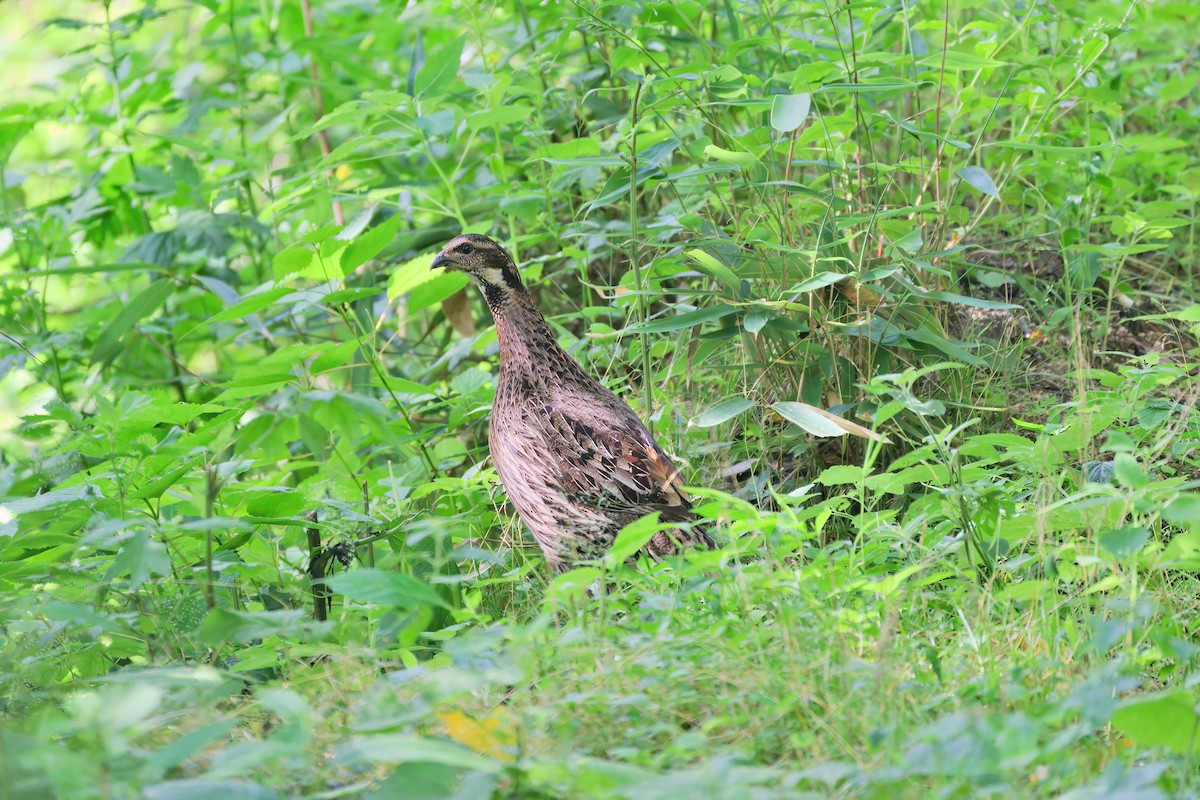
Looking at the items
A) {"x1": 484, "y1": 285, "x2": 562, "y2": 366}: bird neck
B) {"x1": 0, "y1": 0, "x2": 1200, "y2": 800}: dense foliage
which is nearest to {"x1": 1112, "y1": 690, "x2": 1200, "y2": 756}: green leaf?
{"x1": 0, "y1": 0, "x2": 1200, "y2": 800}: dense foliage

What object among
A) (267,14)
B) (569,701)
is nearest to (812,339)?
(569,701)

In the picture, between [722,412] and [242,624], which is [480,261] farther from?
[242,624]

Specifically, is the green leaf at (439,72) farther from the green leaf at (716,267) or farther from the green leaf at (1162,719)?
the green leaf at (1162,719)

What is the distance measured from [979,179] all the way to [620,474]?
1.38 m

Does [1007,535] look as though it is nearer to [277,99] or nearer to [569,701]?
[569,701]

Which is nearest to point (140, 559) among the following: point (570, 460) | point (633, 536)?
point (633, 536)

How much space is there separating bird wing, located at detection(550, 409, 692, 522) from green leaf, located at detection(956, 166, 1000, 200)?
1215 millimetres

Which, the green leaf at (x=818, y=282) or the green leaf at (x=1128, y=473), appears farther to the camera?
the green leaf at (x=818, y=282)

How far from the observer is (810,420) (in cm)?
312

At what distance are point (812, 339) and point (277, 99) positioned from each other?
13.1ft

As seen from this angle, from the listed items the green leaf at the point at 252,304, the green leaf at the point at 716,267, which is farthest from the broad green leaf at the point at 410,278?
the green leaf at the point at 716,267

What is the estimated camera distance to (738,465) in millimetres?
3602

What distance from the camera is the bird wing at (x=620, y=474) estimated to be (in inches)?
127

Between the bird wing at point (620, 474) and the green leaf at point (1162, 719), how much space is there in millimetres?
1570
